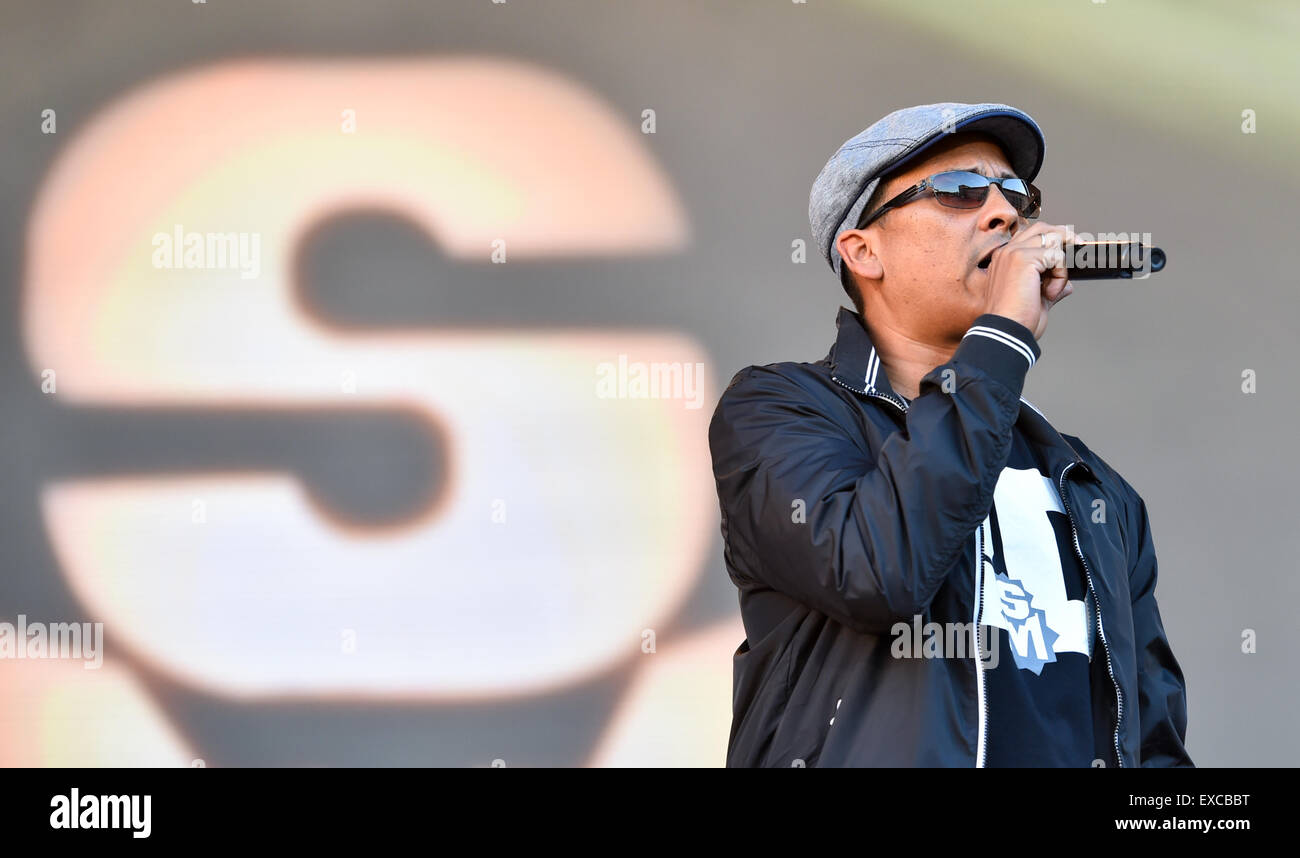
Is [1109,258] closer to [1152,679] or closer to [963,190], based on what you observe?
[963,190]

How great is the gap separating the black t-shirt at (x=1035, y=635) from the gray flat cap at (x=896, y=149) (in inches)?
18.4

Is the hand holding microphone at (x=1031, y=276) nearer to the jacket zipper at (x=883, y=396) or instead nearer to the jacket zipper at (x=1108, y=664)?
the jacket zipper at (x=883, y=396)

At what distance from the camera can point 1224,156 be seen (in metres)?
3.41

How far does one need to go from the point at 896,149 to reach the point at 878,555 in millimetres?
650

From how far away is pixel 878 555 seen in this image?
4.69ft

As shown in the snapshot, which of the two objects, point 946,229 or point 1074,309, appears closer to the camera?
point 946,229

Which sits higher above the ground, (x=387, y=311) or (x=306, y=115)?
(x=306, y=115)

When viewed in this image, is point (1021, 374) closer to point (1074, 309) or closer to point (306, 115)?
point (1074, 309)

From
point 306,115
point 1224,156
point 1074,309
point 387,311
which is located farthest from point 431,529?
point 1224,156

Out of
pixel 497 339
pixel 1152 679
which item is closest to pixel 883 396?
pixel 1152 679

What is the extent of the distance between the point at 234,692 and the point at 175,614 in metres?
0.25
